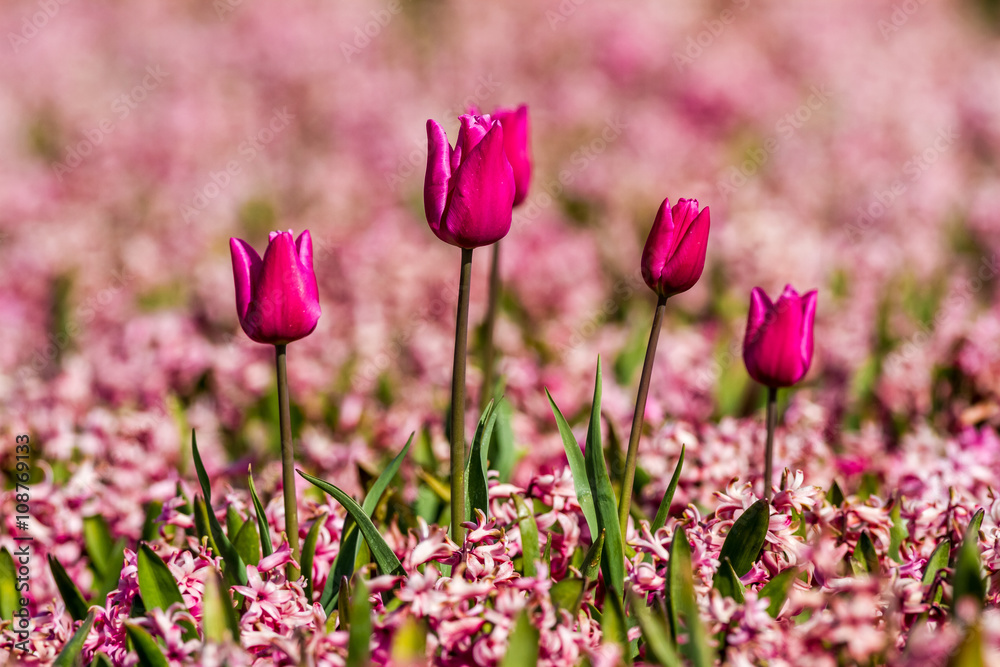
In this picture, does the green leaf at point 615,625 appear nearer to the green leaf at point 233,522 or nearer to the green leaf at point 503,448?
the green leaf at point 503,448

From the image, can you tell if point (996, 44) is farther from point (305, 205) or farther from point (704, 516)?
point (704, 516)

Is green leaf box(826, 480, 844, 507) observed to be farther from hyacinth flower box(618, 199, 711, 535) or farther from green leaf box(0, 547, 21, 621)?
green leaf box(0, 547, 21, 621)

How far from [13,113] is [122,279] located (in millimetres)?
3495

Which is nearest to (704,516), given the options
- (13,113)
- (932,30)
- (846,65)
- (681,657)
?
(681,657)

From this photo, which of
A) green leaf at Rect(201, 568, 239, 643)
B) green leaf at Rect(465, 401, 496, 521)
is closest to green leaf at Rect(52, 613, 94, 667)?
green leaf at Rect(201, 568, 239, 643)

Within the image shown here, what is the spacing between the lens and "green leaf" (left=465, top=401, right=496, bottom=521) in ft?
6.01

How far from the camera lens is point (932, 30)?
8547mm

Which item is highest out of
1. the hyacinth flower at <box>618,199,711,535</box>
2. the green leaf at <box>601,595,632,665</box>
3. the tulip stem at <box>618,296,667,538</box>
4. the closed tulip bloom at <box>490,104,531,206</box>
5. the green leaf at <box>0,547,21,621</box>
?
the closed tulip bloom at <box>490,104,531,206</box>

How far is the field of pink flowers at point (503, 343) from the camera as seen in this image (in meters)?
1.65

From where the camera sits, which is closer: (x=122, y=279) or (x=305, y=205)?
(x=122, y=279)
